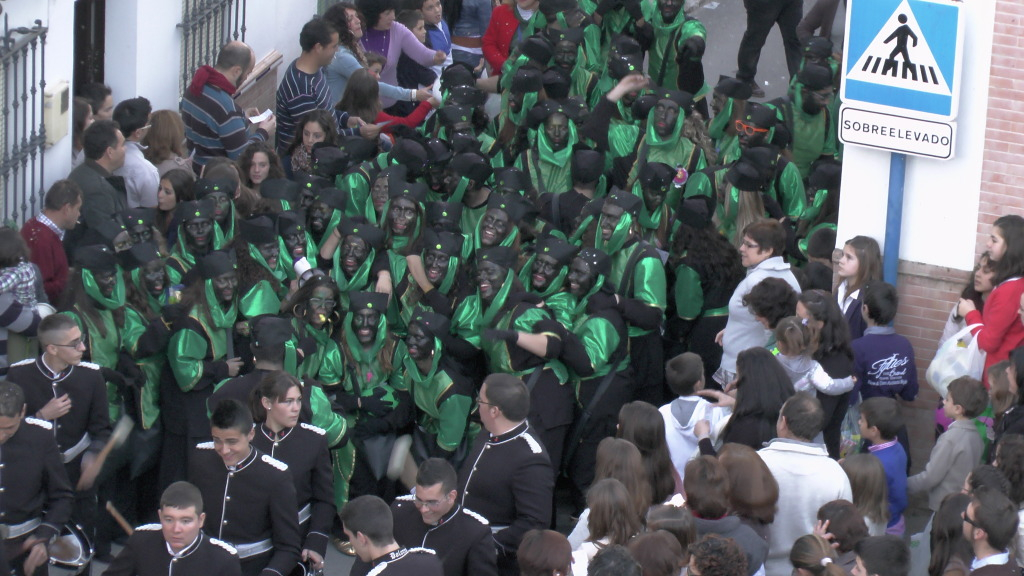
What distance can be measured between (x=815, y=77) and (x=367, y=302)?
13.0 feet

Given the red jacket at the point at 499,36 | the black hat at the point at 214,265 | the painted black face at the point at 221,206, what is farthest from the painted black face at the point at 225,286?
the red jacket at the point at 499,36

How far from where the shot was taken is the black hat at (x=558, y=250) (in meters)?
8.98

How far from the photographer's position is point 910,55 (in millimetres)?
8102

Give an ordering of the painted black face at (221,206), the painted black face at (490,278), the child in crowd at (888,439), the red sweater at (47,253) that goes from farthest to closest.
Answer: the painted black face at (221,206)
the red sweater at (47,253)
the painted black face at (490,278)
the child in crowd at (888,439)

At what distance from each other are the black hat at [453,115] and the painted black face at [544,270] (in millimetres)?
2337

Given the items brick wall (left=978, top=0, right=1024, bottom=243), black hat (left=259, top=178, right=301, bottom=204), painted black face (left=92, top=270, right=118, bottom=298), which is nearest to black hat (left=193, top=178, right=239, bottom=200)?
black hat (left=259, top=178, right=301, bottom=204)

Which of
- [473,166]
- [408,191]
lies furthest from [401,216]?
[473,166]

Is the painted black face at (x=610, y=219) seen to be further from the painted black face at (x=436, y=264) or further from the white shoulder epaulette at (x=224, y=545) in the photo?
the white shoulder epaulette at (x=224, y=545)

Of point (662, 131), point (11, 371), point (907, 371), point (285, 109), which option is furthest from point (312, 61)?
point (907, 371)

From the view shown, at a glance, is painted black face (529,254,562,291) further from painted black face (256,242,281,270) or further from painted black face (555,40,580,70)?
painted black face (555,40,580,70)

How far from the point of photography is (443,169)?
1059cm

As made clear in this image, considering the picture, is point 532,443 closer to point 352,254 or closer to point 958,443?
point 958,443

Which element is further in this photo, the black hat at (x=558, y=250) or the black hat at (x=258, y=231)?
the black hat at (x=258, y=231)

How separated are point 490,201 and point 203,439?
89.9 inches
